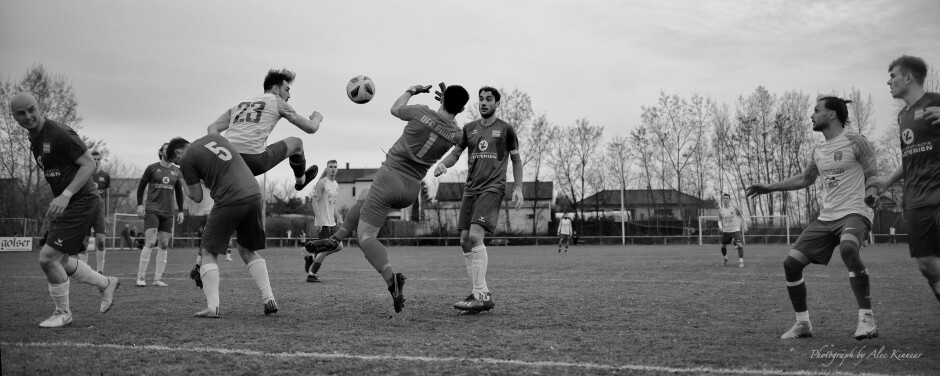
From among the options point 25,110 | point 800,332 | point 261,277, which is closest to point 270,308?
point 261,277

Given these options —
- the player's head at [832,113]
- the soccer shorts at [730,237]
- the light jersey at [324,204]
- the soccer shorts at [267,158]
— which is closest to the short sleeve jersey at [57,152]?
the soccer shorts at [267,158]

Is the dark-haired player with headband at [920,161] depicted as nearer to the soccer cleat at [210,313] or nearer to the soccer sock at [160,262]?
the soccer cleat at [210,313]

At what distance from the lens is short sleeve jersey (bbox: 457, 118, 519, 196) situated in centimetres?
A: 795

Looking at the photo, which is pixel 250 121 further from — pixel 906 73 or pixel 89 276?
pixel 906 73

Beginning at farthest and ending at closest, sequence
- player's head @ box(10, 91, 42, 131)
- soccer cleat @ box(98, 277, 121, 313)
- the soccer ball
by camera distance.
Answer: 1. the soccer ball
2. soccer cleat @ box(98, 277, 121, 313)
3. player's head @ box(10, 91, 42, 131)

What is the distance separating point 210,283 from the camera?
6.99 metres

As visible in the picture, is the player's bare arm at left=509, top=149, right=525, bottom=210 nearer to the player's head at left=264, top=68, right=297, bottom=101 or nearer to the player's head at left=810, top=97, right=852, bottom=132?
the player's head at left=264, top=68, right=297, bottom=101

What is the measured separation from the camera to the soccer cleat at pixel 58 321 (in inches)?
243

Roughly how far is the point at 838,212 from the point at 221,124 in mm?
6343

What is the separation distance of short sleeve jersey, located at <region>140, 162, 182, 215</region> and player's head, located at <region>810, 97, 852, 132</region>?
10963mm

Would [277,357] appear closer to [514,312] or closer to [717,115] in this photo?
[514,312]

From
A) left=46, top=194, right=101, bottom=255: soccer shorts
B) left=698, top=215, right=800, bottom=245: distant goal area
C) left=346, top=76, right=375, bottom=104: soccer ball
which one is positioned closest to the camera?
left=46, top=194, right=101, bottom=255: soccer shorts

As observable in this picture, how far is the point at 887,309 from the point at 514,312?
15.0 feet

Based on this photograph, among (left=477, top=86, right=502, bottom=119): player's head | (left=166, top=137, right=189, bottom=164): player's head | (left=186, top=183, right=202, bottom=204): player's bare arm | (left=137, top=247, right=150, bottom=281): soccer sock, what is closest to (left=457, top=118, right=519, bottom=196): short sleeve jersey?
(left=477, top=86, right=502, bottom=119): player's head
